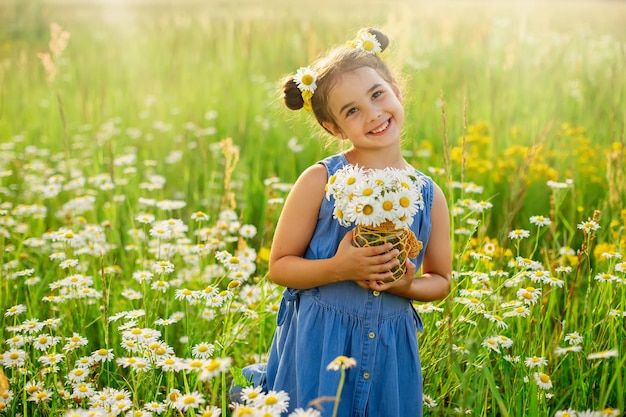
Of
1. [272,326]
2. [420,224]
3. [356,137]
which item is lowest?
[272,326]

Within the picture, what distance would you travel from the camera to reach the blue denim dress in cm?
177

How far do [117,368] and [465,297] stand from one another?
3.65 ft

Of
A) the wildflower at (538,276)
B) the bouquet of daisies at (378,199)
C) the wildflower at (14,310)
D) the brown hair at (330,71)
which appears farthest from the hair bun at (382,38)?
the wildflower at (14,310)

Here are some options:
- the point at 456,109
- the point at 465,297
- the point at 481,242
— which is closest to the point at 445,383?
the point at 465,297

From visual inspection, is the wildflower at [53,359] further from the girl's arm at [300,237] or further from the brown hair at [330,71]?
the brown hair at [330,71]

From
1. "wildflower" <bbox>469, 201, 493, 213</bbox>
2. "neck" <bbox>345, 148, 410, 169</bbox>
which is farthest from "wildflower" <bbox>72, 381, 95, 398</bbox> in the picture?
"wildflower" <bbox>469, 201, 493, 213</bbox>

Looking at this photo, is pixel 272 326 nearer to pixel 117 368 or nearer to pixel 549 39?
pixel 117 368

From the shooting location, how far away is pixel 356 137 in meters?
1.83

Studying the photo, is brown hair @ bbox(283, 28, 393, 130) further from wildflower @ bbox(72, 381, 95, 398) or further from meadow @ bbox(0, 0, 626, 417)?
wildflower @ bbox(72, 381, 95, 398)

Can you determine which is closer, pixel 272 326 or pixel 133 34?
pixel 272 326

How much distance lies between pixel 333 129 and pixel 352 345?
0.60 m

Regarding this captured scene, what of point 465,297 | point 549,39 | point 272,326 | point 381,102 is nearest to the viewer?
point 381,102

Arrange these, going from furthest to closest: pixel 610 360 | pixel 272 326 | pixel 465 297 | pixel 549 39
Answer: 1. pixel 549 39
2. pixel 272 326
3. pixel 465 297
4. pixel 610 360

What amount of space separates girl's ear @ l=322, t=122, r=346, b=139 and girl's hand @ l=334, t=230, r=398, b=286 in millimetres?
373
